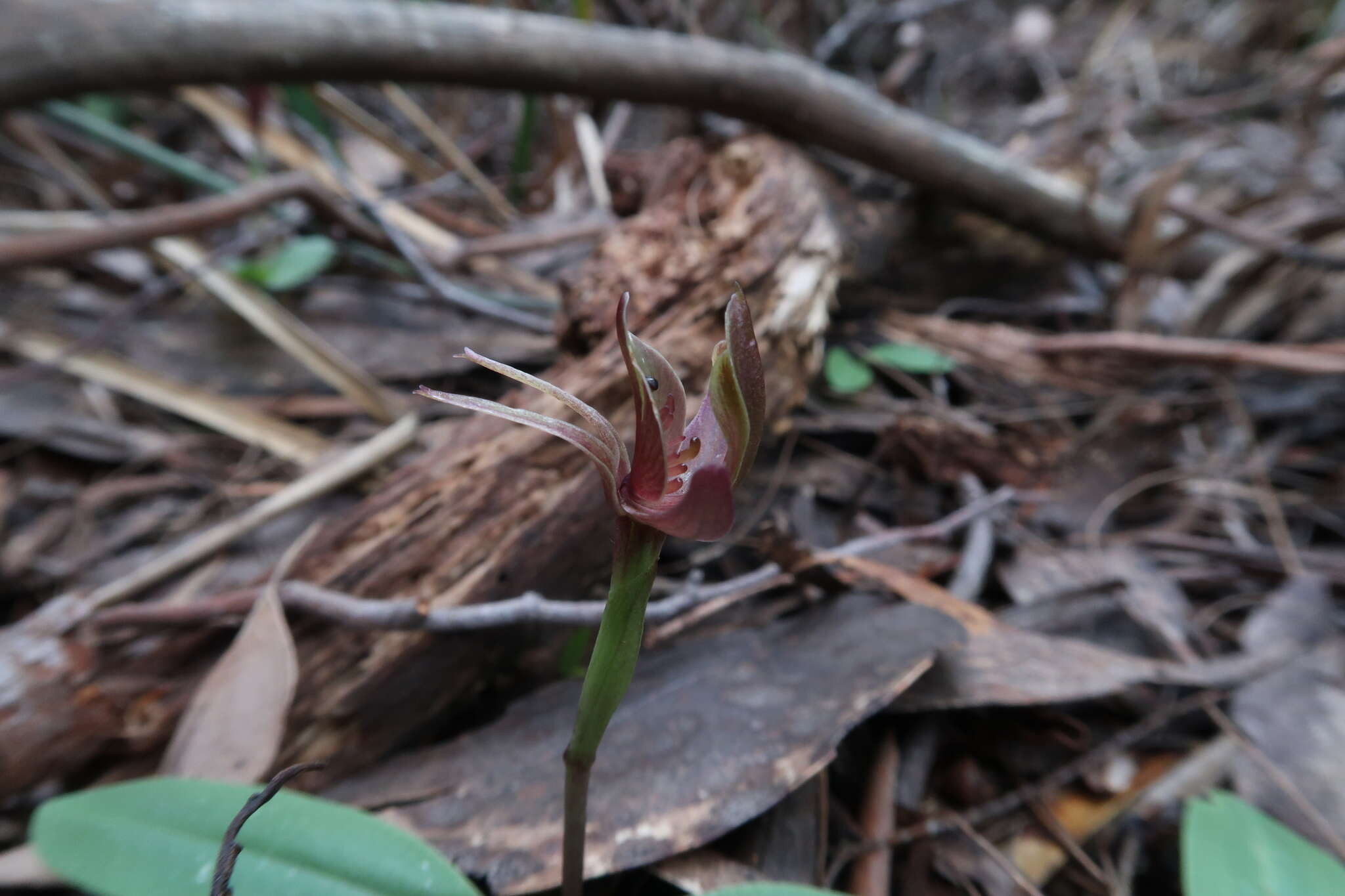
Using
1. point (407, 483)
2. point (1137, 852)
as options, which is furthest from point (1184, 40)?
point (407, 483)

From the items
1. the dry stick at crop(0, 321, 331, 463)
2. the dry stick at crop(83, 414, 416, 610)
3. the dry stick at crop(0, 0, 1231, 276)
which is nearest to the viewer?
the dry stick at crop(83, 414, 416, 610)

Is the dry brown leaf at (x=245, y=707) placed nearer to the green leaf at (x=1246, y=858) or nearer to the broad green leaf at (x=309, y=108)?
the green leaf at (x=1246, y=858)

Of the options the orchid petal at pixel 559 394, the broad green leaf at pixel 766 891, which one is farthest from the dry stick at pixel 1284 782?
the orchid petal at pixel 559 394

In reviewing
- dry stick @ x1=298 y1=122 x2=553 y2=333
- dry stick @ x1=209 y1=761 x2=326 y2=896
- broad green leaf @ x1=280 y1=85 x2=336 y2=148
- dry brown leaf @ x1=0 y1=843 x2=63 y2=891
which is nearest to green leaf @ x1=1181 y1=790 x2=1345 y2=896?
dry stick @ x1=209 y1=761 x2=326 y2=896

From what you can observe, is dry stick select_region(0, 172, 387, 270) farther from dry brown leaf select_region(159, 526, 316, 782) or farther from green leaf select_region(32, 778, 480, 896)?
green leaf select_region(32, 778, 480, 896)

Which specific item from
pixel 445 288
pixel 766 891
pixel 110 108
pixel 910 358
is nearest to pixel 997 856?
pixel 766 891

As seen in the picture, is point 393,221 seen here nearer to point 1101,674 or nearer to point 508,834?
point 508,834

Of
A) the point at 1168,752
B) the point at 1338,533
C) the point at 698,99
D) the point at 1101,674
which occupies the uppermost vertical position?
the point at 698,99
